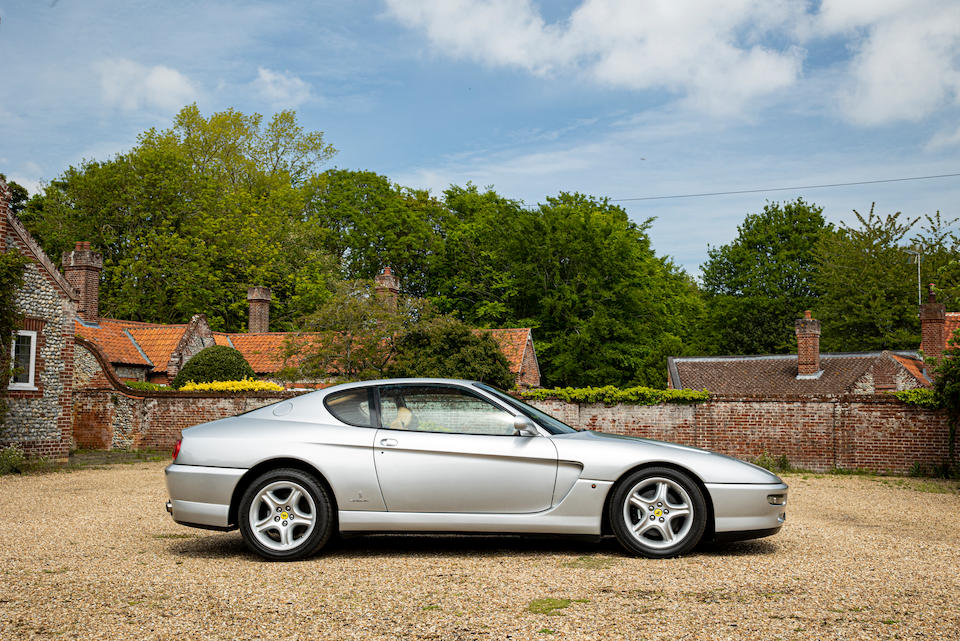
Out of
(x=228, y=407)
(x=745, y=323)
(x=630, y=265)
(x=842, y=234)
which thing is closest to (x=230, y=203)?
(x=630, y=265)

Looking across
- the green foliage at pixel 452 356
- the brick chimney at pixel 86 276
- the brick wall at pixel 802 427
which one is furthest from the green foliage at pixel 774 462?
the brick chimney at pixel 86 276

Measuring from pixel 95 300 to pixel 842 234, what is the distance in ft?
123

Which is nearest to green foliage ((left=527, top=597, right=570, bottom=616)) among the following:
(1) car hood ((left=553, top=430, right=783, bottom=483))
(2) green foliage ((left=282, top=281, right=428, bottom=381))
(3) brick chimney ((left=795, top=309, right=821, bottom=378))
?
(1) car hood ((left=553, top=430, right=783, bottom=483))

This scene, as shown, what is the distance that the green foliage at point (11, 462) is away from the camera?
50.9 feet

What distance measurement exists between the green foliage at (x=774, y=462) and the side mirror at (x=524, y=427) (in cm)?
1167

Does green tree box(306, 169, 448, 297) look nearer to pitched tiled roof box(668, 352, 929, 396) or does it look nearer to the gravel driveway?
pitched tiled roof box(668, 352, 929, 396)

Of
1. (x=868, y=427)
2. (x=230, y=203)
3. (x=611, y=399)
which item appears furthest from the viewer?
(x=230, y=203)

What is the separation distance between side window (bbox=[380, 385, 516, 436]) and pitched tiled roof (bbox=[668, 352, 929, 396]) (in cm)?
2716

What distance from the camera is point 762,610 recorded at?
15.0ft

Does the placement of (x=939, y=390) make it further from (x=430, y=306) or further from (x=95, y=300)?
(x=95, y=300)

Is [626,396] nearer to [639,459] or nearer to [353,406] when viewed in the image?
[639,459]

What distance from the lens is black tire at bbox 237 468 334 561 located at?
6.19 metres

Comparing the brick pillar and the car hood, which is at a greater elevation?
A: the brick pillar

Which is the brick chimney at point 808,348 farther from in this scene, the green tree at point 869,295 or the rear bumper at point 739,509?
the rear bumper at point 739,509
